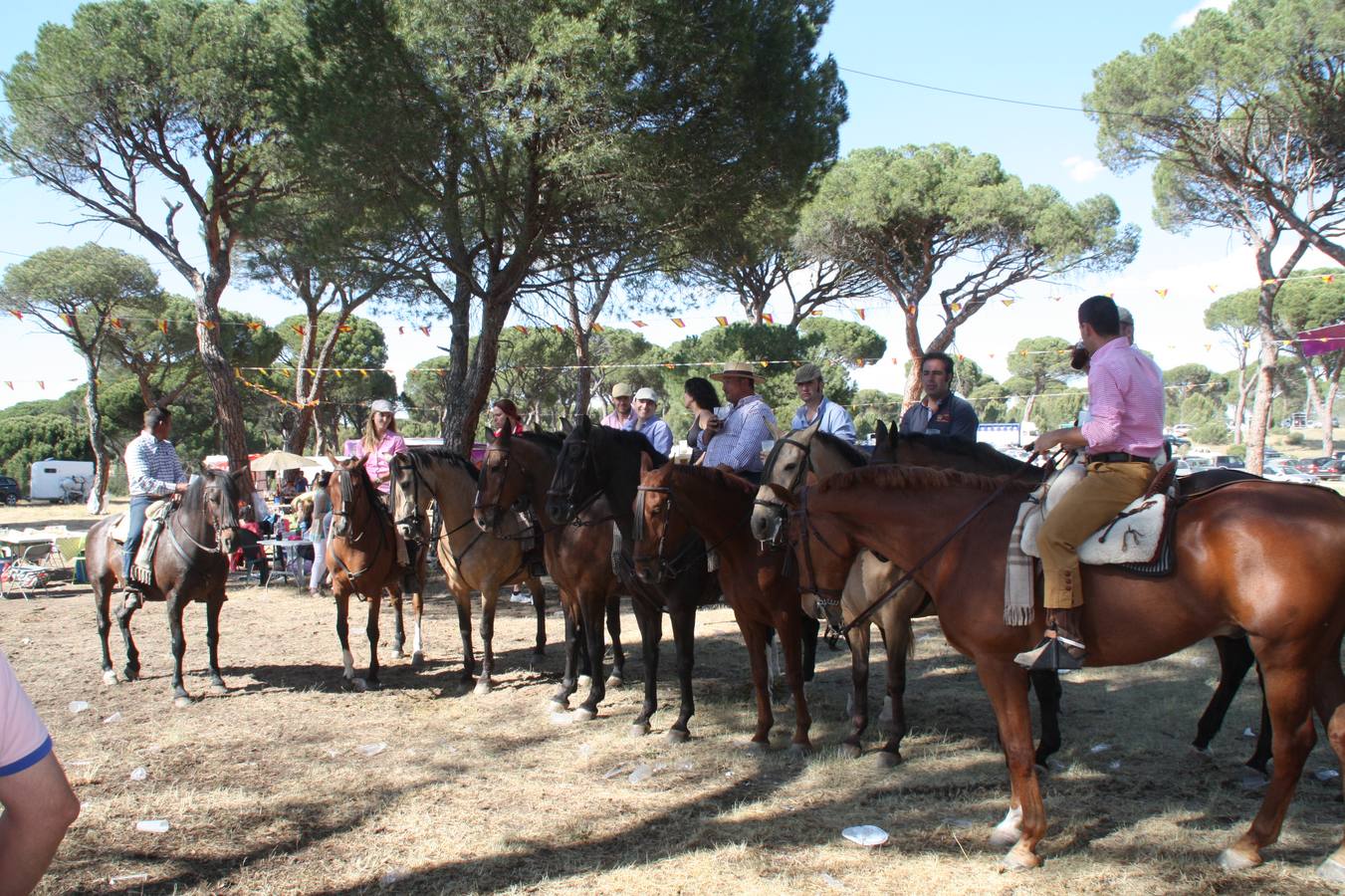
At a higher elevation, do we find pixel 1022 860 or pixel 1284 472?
pixel 1284 472

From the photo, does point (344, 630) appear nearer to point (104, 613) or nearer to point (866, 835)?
point (104, 613)

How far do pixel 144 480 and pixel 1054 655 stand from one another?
7436 millimetres

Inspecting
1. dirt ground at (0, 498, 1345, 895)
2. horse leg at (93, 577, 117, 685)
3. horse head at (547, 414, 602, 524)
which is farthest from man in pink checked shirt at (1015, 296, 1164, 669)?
horse leg at (93, 577, 117, 685)

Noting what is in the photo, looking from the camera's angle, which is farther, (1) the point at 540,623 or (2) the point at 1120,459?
(1) the point at 540,623

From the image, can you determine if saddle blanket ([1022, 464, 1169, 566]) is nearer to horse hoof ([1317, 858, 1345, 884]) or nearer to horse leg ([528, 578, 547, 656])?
horse hoof ([1317, 858, 1345, 884])

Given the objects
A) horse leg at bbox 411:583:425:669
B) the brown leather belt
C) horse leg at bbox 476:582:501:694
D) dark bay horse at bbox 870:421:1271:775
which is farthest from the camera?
horse leg at bbox 411:583:425:669

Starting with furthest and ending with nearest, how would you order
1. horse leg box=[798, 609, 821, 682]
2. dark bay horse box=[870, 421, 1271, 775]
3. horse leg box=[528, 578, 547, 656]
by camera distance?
horse leg box=[528, 578, 547, 656], horse leg box=[798, 609, 821, 682], dark bay horse box=[870, 421, 1271, 775]

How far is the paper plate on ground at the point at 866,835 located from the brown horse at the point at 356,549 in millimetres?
4916

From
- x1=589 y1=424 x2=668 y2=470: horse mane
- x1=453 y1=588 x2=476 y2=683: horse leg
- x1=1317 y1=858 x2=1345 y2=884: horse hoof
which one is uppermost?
x1=589 y1=424 x2=668 y2=470: horse mane

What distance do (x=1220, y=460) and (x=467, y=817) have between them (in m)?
37.2

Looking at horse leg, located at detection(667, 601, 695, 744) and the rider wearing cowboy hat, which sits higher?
the rider wearing cowboy hat

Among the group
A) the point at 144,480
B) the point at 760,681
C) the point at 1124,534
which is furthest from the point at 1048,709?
the point at 144,480

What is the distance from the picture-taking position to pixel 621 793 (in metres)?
4.96

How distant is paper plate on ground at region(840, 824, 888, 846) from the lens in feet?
13.5
